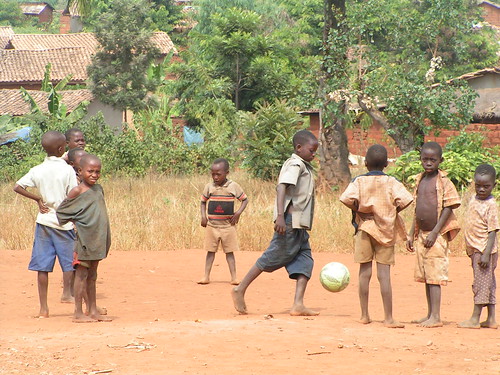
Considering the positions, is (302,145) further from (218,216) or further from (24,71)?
(24,71)

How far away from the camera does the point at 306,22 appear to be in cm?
3550

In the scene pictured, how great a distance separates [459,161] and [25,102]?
23557 mm

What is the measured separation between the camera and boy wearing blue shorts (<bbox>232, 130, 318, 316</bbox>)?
6594 mm

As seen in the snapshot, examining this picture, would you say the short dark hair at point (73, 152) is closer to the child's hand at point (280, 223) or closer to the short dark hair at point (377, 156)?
the child's hand at point (280, 223)

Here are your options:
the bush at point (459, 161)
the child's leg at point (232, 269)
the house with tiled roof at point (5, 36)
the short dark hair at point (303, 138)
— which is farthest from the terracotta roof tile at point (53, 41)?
the short dark hair at point (303, 138)

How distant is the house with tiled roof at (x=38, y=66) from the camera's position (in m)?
41.4

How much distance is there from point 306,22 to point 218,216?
2807 cm

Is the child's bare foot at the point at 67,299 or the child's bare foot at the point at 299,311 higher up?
the child's bare foot at the point at 299,311

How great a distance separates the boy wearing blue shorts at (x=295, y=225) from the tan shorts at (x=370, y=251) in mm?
520

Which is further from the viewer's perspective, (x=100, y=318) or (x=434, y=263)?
(x=100, y=318)

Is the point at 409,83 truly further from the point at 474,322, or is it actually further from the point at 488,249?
the point at 474,322

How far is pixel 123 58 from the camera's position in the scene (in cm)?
3141

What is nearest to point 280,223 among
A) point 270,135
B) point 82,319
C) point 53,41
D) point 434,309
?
point 434,309

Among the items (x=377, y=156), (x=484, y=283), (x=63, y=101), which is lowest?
(x=484, y=283)
